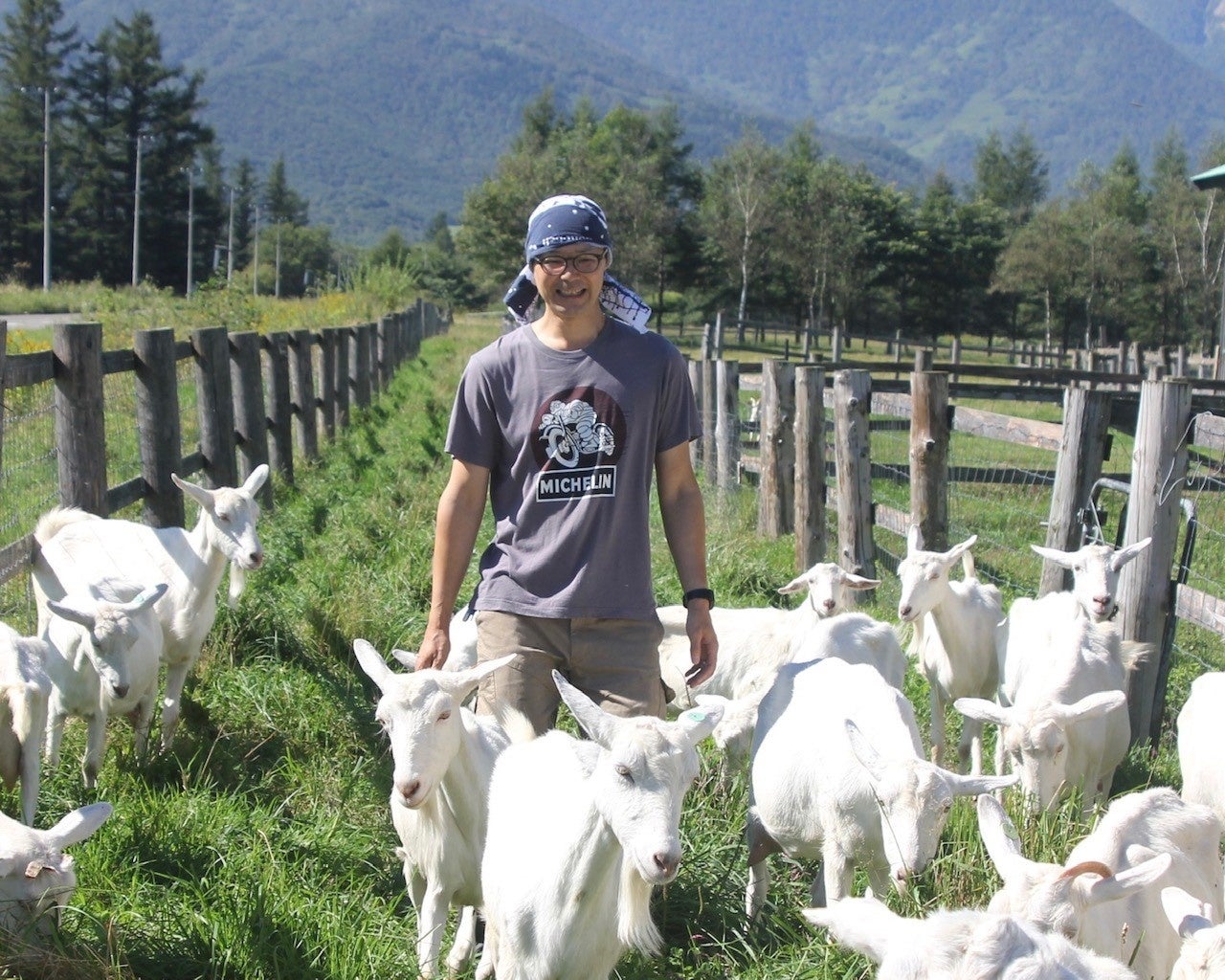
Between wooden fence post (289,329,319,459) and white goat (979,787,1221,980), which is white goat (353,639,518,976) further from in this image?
wooden fence post (289,329,319,459)

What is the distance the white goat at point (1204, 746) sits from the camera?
474 centimetres

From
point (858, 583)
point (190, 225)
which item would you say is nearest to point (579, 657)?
point (858, 583)

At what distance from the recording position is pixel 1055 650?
5625 mm

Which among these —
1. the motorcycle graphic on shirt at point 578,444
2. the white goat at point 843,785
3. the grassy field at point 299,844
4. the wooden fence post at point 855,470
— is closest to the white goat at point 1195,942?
the white goat at point 843,785

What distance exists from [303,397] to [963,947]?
11.3m

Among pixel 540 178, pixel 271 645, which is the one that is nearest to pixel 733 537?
pixel 271 645

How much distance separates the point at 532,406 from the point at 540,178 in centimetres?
5034

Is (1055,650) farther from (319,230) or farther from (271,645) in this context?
(319,230)

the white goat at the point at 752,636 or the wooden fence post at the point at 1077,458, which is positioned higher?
the wooden fence post at the point at 1077,458

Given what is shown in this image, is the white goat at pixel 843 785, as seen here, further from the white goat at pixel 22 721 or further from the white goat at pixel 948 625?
the white goat at pixel 22 721

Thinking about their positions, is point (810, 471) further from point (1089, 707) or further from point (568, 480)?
point (568, 480)

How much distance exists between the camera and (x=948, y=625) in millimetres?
6637

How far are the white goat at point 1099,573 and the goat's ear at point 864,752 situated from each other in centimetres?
225

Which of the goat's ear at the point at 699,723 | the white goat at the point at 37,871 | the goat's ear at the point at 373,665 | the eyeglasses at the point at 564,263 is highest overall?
the eyeglasses at the point at 564,263
